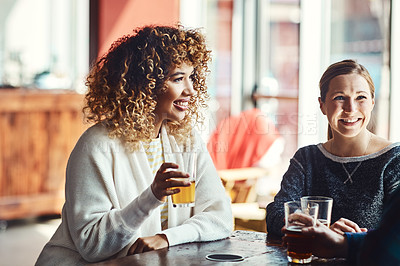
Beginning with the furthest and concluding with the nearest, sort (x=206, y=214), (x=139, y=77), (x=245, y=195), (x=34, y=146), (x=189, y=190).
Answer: (x=34, y=146) → (x=245, y=195) → (x=139, y=77) → (x=206, y=214) → (x=189, y=190)

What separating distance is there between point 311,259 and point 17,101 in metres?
3.83

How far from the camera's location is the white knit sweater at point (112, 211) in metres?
1.92

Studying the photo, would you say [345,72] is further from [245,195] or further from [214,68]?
[214,68]

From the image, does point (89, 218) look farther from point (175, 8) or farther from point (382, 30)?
point (175, 8)

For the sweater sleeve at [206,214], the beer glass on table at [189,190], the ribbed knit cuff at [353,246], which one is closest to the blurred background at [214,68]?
the sweater sleeve at [206,214]

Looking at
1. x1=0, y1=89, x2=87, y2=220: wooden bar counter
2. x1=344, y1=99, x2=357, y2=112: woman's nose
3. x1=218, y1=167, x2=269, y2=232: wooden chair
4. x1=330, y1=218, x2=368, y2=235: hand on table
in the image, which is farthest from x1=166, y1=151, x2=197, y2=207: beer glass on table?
x1=0, y1=89, x2=87, y2=220: wooden bar counter

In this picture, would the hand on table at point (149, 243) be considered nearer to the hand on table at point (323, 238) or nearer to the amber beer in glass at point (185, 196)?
the amber beer in glass at point (185, 196)

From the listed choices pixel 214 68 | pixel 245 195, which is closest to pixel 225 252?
pixel 245 195

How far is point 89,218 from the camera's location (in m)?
1.95

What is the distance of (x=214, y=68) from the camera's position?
20.1ft

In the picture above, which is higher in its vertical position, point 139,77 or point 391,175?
point 139,77

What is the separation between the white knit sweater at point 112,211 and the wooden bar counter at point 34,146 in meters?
3.09

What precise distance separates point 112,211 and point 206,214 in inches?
13.8

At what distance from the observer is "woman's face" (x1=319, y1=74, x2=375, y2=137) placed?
2.03m
